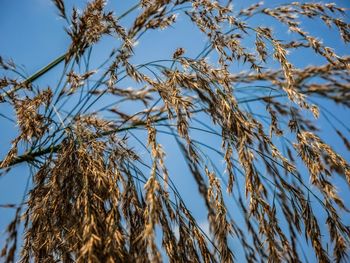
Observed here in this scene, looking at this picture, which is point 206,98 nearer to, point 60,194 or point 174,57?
point 174,57

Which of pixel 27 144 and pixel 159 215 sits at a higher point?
pixel 27 144

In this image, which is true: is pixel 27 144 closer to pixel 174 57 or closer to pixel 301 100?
pixel 174 57

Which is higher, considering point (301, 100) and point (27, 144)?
point (27, 144)

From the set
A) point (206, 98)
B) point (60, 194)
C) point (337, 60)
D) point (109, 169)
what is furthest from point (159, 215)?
point (337, 60)

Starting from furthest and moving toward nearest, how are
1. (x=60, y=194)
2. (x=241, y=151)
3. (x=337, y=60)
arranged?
(x=337, y=60) < (x=60, y=194) < (x=241, y=151)

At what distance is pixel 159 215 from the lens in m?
1.70

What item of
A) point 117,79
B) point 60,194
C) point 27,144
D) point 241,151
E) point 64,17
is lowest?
point 241,151

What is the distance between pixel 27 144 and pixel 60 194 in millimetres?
499

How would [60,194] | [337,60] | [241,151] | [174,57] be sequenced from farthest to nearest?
[174,57]
[337,60]
[60,194]
[241,151]

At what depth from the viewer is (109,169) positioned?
6.16 ft

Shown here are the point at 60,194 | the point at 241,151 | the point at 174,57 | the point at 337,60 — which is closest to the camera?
the point at 241,151

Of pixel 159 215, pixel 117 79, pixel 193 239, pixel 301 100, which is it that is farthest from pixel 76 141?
pixel 301 100

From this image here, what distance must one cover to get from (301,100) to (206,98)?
438mm

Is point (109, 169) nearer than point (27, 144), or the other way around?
point (109, 169)
